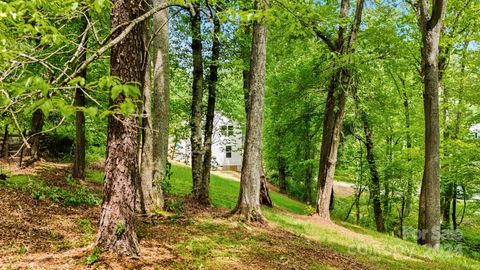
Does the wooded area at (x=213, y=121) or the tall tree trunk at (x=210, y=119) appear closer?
the wooded area at (x=213, y=121)

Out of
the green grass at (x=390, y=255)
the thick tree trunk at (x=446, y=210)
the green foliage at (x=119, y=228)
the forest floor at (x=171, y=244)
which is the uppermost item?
the green foliage at (x=119, y=228)

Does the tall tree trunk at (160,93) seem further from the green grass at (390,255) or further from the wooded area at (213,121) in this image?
the green grass at (390,255)

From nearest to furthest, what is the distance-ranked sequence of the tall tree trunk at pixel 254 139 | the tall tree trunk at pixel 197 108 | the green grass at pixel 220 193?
the tall tree trunk at pixel 254 139 < the tall tree trunk at pixel 197 108 < the green grass at pixel 220 193

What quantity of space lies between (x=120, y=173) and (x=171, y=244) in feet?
5.37

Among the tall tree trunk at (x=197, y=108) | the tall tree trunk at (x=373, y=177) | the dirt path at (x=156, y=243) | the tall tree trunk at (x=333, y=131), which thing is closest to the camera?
the dirt path at (x=156, y=243)

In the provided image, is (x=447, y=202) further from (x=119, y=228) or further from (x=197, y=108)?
(x=119, y=228)

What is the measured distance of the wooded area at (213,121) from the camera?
370 cm

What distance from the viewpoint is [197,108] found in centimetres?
1057

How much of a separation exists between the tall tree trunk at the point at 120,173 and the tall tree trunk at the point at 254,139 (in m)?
3.75

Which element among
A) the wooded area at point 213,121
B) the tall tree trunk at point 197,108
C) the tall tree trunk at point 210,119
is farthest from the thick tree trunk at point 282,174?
the tall tree trunk at point 197,108

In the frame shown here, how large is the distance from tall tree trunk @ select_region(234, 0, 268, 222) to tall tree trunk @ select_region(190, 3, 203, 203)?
3.12 m

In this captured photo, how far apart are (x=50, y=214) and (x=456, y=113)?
20254 millimetres

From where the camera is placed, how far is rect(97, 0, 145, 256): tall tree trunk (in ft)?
13.3

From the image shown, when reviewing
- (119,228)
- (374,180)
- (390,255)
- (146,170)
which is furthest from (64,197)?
(374,180)
